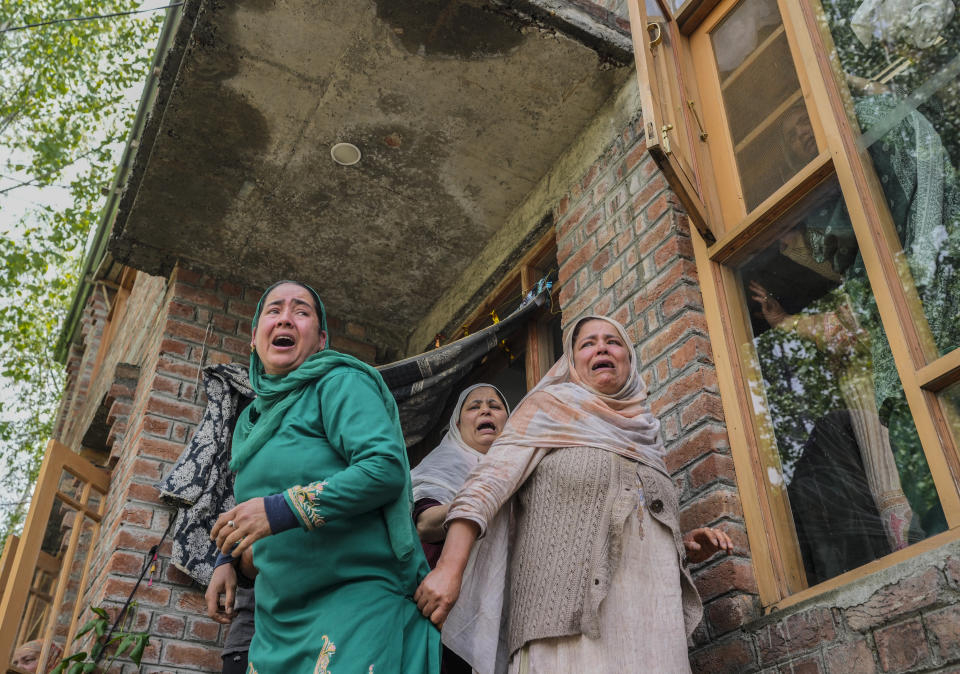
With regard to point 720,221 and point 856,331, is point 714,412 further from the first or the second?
point 720,221

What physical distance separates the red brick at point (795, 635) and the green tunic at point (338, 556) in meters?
0.92

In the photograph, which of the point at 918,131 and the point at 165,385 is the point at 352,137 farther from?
the point at 918,131

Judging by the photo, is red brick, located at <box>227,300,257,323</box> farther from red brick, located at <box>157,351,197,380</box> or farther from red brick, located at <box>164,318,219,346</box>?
red brick, located at <box>157,351,197,380</box>

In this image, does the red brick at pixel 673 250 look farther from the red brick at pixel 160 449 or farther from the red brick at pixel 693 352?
the red brick at pixel 160 449

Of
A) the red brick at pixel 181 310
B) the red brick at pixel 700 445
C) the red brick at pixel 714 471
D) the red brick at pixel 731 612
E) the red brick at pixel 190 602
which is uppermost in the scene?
the red brick at pixel 181 310

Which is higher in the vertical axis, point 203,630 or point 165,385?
point 165,385

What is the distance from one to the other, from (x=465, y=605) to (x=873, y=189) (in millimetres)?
1659

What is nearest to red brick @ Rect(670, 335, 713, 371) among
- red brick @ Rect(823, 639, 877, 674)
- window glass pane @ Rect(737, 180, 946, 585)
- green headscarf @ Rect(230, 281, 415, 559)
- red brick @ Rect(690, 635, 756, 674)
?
window glass pane @ Rect(737, 180, 946, 585)

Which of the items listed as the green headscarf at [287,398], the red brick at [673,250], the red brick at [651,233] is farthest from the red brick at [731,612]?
the red brick at [651,233]

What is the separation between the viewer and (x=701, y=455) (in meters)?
2.62

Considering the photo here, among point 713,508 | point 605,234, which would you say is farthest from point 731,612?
point 605,234

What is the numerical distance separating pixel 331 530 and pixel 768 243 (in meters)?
1.78

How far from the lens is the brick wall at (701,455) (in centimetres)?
187

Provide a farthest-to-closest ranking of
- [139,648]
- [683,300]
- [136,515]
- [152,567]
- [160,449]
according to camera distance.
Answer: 1. [160,449]
2. [136,515]
3. [152,567]
4. [139,648]
5. [683,300]
